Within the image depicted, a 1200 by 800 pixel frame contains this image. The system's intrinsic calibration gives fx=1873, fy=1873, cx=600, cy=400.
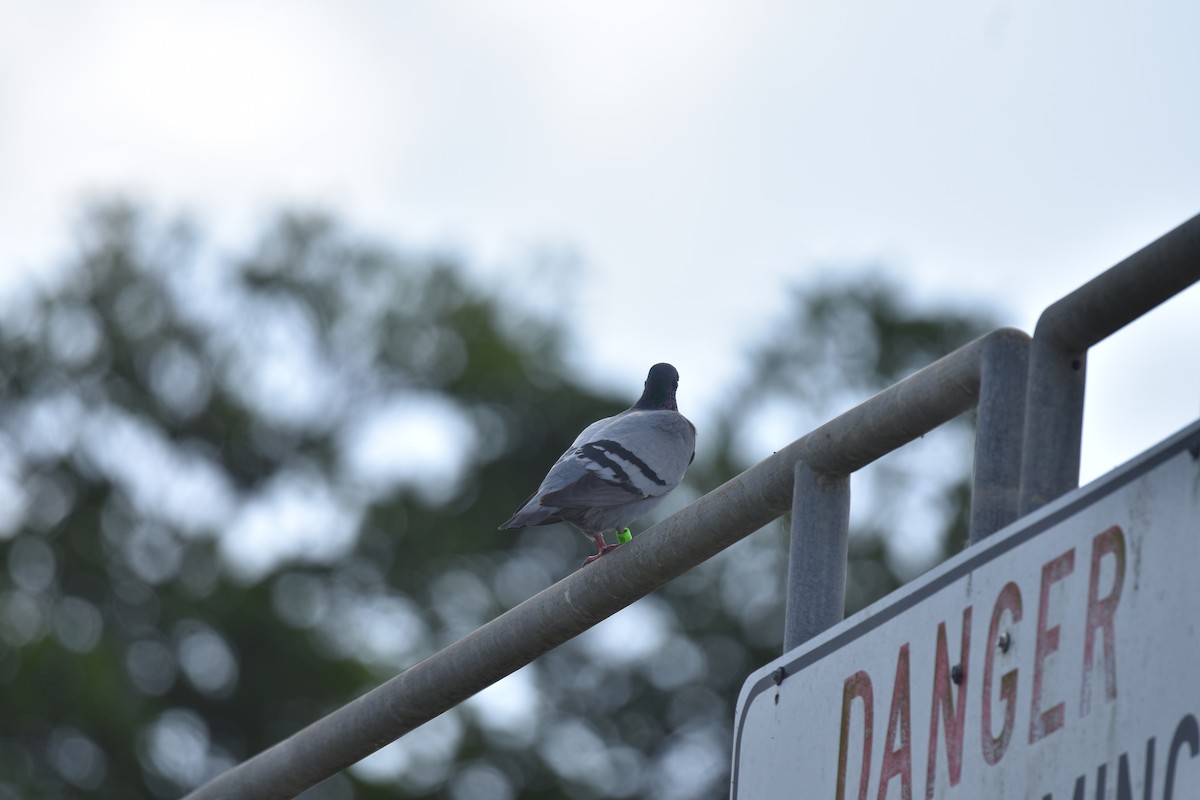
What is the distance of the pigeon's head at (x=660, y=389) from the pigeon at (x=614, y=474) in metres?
0.62

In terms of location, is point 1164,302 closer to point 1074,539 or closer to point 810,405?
point 1074,539

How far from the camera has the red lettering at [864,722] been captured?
103 inches

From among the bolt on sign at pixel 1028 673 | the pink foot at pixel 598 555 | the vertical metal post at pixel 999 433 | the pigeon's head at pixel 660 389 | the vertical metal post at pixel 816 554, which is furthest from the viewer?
the pigeon's head at pixel 660 389

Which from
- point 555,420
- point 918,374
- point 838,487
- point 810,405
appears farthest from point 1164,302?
point 555,420

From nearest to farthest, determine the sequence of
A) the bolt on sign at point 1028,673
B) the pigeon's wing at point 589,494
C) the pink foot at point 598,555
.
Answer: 1. the bolt on sign at point 1028,673
2. the pink foot at point 598,555
3. the pigeon's wing at point 589,494

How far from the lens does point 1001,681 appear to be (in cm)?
238

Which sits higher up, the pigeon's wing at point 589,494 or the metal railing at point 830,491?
the pigeon's wing at point 589,494

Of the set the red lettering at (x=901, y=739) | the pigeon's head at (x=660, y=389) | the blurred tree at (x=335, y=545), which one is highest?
the blurred tree at (x=335, y=545)

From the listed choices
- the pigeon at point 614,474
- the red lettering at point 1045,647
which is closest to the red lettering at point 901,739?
the red lettering at point 1045,647

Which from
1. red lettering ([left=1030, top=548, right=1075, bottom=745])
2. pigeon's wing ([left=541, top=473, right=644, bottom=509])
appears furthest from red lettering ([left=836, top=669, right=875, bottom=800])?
pigeon's wing ([left=541, top=473, right=644, bottom=509])

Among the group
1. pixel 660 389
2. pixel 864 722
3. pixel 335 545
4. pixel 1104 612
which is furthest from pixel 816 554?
pixel 335 545

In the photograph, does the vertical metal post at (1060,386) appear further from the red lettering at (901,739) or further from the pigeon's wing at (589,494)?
the pigeon's wing at (589,494)

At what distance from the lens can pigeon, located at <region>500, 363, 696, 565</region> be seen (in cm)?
557

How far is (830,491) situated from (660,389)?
12.4 ft
